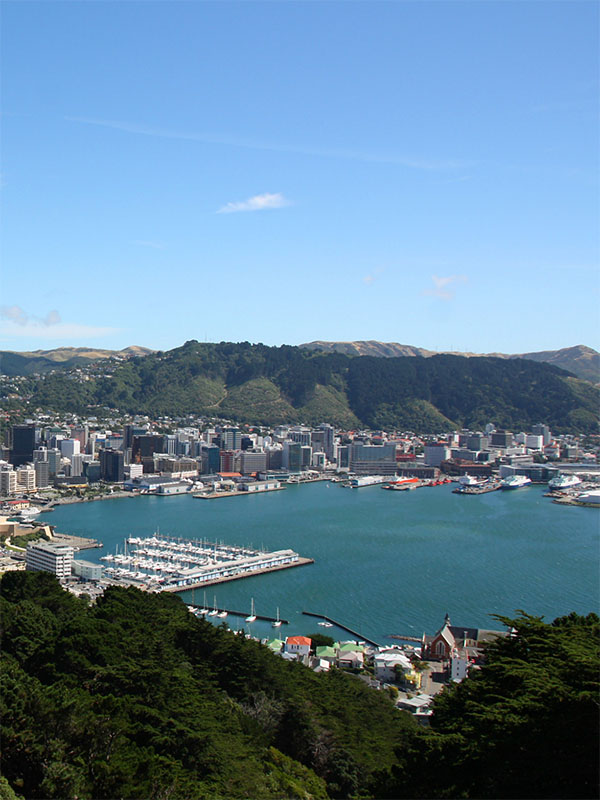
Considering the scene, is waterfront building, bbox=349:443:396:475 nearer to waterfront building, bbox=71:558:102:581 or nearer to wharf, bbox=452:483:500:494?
wharf, bbox=452:483:500:494

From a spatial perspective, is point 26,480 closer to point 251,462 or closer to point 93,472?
point 93,472

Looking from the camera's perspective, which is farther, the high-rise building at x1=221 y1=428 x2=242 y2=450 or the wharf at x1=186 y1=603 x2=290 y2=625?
the high-rise building at x1=221 y1=428 x2=242 y2=450

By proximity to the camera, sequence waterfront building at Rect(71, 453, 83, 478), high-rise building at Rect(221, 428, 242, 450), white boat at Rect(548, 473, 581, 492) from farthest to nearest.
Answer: high-rise building at Rect(221, 428, 242, 450), waterfront building at Rect(71, 453, 83, 478), white boat at Rect(548, 473, 581, 492)

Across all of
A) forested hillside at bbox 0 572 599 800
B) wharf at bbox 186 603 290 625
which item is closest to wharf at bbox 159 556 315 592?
wharf at bbox 186 603 290 625

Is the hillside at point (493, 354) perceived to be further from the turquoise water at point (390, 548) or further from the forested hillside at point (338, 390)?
the turquoise water at point (390, 548)

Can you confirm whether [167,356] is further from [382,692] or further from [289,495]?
[382,692]

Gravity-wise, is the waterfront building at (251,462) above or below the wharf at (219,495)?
above

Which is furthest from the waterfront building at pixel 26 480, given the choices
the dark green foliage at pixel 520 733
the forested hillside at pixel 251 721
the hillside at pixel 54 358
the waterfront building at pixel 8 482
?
the hillside at pixel 54 358
